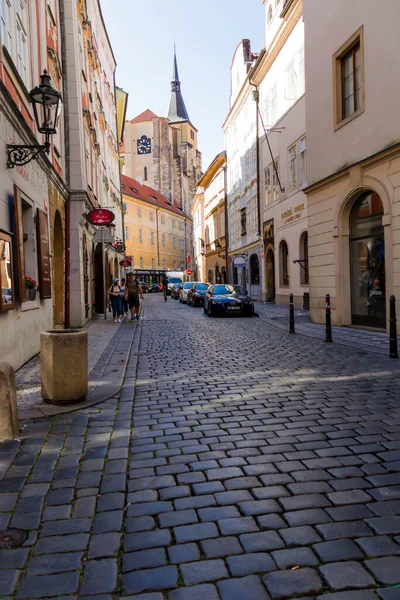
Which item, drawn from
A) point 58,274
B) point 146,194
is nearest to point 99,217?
point 58,274

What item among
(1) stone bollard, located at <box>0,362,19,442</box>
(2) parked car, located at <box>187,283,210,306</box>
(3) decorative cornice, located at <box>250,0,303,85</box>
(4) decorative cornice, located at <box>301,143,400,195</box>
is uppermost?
(3) decorative cornice, located at <box>250,0,303,85</box>

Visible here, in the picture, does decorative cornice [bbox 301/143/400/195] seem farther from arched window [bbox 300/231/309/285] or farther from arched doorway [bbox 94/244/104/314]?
arched doorway [bbox 94/244/104/314]

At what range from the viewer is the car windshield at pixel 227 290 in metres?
20.2

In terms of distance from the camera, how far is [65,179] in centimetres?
1570

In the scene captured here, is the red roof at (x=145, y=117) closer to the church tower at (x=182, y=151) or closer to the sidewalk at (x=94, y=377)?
the church tower at (x=182, y=151)

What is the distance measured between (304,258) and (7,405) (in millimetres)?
A: 18744

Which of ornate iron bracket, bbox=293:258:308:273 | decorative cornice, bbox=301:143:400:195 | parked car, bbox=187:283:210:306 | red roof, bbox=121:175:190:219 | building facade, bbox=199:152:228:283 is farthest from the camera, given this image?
red roof, bbox=121:175:190:219

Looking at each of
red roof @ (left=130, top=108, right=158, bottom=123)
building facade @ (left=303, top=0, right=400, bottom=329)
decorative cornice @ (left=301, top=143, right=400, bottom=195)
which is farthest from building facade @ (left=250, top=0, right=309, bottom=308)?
red roof @ (left=130, top=108, right=158, bottom=123)

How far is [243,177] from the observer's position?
34.3 m

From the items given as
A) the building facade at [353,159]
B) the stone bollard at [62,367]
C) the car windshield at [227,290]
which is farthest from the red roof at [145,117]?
the stone bollard at [62,367]

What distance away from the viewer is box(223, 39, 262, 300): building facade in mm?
30734

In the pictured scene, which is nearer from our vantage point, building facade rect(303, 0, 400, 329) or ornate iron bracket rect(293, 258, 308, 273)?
building facade rect(303, 0, 400, 329)

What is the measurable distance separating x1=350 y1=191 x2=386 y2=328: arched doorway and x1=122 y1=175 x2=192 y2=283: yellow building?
4623 centimetres

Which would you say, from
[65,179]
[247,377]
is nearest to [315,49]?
[65,179]
